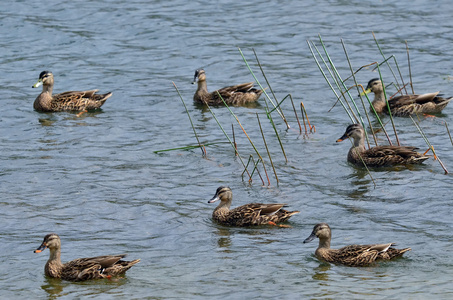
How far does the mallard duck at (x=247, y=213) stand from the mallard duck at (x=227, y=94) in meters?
6.66

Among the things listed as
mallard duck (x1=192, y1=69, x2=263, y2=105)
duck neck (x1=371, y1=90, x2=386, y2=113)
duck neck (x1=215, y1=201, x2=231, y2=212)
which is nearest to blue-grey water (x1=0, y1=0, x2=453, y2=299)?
duck neck (x1=215, y1=201, x2=231, y2=212)

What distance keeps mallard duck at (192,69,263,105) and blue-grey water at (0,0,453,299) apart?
0.38m

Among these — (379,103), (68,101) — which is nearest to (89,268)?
(68,101)

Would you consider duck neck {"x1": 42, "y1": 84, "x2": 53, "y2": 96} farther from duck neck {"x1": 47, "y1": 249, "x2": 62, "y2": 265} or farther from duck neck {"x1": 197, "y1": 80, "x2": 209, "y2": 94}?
duck neck {"x1": 47, "y1": 249, "x2": 62, "y2": 265}

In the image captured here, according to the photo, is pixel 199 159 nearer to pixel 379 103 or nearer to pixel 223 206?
pixel 223 206

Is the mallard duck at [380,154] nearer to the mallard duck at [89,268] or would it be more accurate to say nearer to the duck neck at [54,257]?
the mallard duck at [89,268]

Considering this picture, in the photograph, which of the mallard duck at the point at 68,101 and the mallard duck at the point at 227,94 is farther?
the mallard duck at the point at 227,94

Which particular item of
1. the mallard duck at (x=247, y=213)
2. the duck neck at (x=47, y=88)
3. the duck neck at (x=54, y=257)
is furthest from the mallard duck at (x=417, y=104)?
the duck neck at (x=54, y=257)

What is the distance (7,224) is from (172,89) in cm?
843

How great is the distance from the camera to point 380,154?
15219mm

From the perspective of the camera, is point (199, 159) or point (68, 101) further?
point (68, 101)

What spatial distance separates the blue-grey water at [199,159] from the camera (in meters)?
10.8

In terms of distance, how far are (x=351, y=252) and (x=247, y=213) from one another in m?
2.09

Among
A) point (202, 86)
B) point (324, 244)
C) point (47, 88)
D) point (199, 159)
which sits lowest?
point (199, 159)
